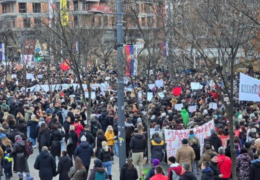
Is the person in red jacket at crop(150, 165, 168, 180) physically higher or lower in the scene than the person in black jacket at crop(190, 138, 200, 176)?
higher

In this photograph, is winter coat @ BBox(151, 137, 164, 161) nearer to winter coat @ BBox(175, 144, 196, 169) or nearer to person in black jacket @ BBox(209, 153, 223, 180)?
winter coat @ BBox(175, 144, 196, 169)

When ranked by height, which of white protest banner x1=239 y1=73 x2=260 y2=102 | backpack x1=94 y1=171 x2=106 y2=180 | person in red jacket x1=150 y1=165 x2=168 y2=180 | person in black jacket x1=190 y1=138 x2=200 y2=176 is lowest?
person in black jacket x1=190 y1=138 x2=200 y2=176

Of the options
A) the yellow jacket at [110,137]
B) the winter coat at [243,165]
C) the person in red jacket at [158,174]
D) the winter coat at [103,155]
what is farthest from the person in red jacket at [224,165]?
the yellow jacket at [110,137]

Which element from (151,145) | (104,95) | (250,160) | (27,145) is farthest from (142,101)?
(250,160)

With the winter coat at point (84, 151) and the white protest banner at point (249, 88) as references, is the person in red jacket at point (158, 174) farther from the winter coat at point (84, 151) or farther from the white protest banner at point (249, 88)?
the winter coat at point (84, 151)

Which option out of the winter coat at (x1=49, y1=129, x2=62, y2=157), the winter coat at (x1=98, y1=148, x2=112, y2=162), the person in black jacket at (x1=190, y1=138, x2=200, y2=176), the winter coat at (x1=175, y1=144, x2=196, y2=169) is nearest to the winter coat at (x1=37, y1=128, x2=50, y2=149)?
the winter coat at (x1=49, y1=129, x2=62, y2=157)

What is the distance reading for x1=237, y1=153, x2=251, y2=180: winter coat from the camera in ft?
43.9

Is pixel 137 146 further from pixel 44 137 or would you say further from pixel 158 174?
pixel 158 174

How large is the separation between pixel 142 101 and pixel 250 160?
40.1 feet

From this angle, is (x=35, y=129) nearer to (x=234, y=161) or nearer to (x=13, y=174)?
(x=13, y=174)

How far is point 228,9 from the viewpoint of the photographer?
576 inches

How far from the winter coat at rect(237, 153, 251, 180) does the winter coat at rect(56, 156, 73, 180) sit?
3.94m

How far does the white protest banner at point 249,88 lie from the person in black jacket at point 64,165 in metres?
4.34

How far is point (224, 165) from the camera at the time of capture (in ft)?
45.0
